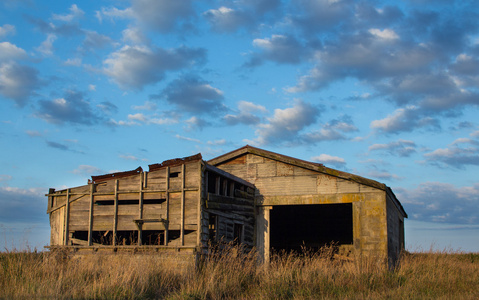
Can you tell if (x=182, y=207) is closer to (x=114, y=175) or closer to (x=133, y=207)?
(x=133, y=207)

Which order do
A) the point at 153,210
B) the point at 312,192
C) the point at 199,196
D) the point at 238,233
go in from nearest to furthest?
the point at 199,196, the point at 153,210, the point at 238,233, the point at 312,192

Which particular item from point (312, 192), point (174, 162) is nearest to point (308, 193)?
point (312, 192)

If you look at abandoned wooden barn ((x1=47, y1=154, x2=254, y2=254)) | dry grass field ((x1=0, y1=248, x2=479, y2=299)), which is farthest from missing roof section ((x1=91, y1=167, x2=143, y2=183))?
dry grass field ((x1=0, y1=248, x2=479, y2=299))

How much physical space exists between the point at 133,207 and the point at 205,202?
8.84 ft

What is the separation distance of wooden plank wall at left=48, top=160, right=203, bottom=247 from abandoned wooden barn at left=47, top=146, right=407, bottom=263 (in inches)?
1.3

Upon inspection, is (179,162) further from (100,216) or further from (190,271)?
(190,271)

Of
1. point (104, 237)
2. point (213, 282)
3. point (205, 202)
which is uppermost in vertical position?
point (205, 202)

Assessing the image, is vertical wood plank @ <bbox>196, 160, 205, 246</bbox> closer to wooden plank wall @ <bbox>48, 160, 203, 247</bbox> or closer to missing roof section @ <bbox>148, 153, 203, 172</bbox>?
wooden plank wall @ <bbox>48, 160, 203, 247</bbox>

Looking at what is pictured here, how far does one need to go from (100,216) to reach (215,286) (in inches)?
261

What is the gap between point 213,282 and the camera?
12.0 meters

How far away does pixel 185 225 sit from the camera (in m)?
15.4

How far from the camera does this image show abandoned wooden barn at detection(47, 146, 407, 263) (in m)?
15.6

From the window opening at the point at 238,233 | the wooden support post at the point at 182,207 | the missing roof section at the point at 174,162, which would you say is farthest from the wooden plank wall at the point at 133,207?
the window opening at the point at 238,233

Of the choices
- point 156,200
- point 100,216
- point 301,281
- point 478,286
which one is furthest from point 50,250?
point 478,286
